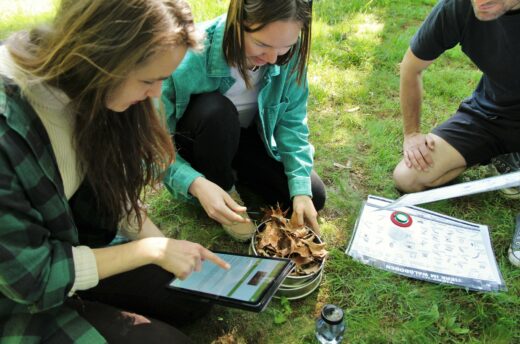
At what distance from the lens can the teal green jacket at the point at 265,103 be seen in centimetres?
157

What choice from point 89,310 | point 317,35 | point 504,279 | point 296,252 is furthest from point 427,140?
point 89,310

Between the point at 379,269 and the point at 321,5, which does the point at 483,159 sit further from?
the point at 321,5

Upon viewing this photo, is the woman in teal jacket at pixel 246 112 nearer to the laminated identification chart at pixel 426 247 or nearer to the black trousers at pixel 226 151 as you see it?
the black trousers at pixel 226 151

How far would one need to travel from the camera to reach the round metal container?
151 cm

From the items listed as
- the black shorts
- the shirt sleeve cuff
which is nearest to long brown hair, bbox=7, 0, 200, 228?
the shirt sleeve cuff

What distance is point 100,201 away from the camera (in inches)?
48.7

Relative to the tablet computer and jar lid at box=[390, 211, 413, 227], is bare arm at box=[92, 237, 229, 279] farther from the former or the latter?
jar lid at box=[390, 211, 413, 227]

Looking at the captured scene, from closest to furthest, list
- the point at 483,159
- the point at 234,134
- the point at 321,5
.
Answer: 1. the point at 234,134
2. the point at 483,159
3. the point at 321,5

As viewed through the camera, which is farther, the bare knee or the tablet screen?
the bare knee

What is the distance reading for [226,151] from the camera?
1655mm

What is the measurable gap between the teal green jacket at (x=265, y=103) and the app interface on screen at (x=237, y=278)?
0.34 meters

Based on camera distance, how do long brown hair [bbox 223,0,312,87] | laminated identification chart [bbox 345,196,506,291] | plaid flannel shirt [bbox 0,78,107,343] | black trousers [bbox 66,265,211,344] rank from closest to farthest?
plaid flannel shirt [bbox 0,78,107,343] < black trousers [bbox 66,265,211,344] < long brown hair [bbox 223,0,312,87] < laminated identification chart [bbox 345,196,506,291]

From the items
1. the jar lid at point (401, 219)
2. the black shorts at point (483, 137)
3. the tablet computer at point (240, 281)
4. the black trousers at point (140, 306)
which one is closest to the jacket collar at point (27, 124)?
the black trousers at point (140, 306)

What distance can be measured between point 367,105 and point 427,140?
0.59 m
